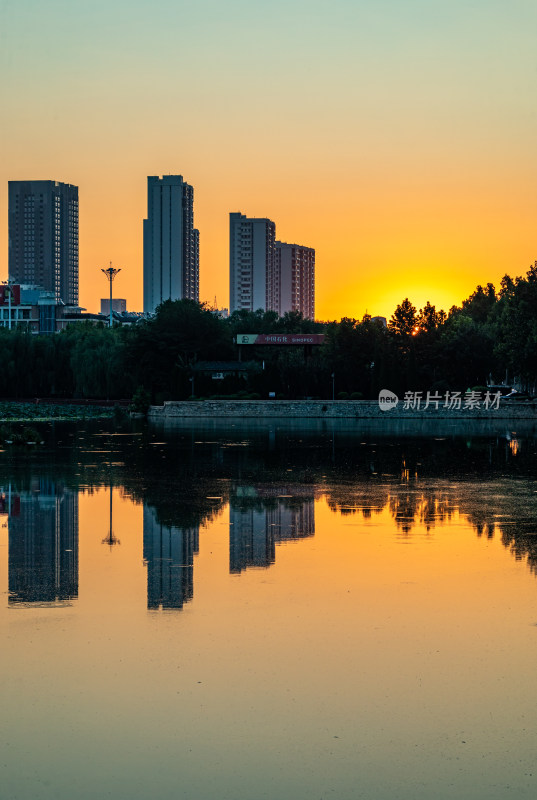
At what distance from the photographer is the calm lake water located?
19.4ft

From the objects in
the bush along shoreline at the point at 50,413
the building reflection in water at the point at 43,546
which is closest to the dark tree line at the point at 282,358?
the bush along shoreline at the point at 50,413

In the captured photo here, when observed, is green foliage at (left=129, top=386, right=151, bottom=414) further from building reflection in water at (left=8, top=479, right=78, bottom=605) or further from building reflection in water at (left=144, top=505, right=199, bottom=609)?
building reflection in water at (left=144, top=505, right=199, bottom=609)

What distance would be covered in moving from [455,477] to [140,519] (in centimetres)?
903

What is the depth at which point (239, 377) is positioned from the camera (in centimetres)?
6919

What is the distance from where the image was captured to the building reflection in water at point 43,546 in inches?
408

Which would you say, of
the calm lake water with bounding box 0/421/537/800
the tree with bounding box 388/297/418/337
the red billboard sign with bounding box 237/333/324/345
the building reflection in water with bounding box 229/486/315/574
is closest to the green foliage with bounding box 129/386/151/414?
the red billboard sign with bounding box 237/333/324/345

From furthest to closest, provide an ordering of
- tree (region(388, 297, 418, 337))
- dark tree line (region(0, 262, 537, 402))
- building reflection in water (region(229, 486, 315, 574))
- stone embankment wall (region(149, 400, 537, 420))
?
1. tree (region(388, 297, 418, 337))
2. dark tree line (region(0, 262, 537, 402))
3. stone embankment wall (region(149, 400, 537, 420))
4. building reflection in water (region(229, 486, 315, 574))

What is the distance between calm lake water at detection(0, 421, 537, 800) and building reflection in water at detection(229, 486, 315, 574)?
0.06 meters

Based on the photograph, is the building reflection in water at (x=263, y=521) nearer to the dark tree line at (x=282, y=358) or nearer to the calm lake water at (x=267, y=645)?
the calm lake water at (x=267, y=645)

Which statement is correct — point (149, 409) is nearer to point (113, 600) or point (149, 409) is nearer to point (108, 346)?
point (108, 346)

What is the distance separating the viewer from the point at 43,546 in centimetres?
1290

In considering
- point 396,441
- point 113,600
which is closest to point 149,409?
point 396,441

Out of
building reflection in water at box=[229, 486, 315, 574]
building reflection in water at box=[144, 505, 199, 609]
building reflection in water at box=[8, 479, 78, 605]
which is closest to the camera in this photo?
building reflection in water at box=[144, 505, 199, 609]

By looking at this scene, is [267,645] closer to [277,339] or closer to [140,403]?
[140,403]
